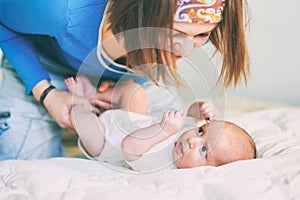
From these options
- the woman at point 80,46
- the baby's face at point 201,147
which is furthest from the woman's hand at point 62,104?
the baby's face at point 201,147

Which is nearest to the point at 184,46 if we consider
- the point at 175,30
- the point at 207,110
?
the point at 175,30

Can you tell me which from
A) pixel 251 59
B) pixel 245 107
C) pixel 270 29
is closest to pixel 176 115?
pixel 251 59

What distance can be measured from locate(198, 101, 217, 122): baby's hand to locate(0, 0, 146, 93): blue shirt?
244mm

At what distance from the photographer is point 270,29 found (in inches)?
46.9

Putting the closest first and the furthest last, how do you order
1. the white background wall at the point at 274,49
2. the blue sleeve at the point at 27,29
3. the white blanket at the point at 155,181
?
the white blanket at the point at 155,181 < the blue sleeve at the point at 27,29 < the white background wall at the point at 274,49

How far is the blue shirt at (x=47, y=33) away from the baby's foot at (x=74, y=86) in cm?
4

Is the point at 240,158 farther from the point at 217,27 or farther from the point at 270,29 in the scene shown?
the point at 270,29

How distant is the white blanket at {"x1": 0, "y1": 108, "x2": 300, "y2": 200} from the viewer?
75cm

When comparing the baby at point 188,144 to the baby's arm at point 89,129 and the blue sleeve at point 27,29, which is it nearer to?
the baby's arm at point 89,129

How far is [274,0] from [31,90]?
62 cm

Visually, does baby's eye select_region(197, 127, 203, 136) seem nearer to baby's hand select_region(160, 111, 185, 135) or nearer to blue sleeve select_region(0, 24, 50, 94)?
baby's hand select_region(160, 111, 185, 135)

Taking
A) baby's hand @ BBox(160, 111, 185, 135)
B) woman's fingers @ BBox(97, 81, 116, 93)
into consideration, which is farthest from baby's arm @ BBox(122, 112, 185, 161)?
woman's fingers @ BBox(97, 81, 116, 93)

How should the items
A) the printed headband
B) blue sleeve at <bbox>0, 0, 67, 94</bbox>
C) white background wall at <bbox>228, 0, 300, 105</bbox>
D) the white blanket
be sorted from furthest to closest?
white background wall at <bbox>228, 0, 300, 105</bbox> → blue sleeve at <bbox>0, 0, 67, 94</bbox> → the printed headband → the white blanket

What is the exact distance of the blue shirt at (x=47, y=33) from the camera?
98cm
